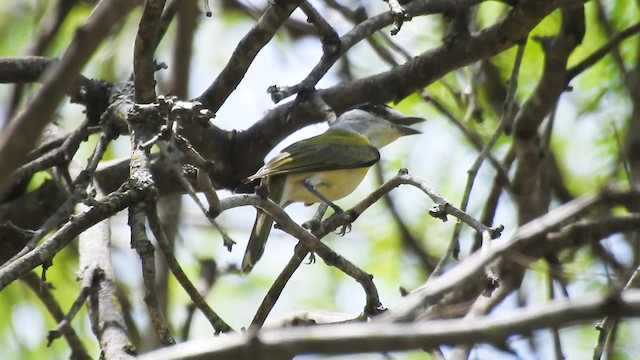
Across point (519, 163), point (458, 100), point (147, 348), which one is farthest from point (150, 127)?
point (458, 100)

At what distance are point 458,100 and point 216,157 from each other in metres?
1.80

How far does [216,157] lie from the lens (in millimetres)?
4879

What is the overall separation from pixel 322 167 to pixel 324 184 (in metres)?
0.13

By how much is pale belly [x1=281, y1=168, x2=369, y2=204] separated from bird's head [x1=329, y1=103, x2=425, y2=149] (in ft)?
1.14

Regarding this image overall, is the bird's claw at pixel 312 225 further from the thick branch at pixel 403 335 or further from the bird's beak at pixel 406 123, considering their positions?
the thick branch at pixel 403 335

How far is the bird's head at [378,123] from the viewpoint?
5.66 metres

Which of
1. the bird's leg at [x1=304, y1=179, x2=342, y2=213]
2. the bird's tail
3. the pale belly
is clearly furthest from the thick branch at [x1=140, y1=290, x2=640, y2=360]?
the pale belly

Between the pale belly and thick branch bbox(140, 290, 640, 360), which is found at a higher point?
the pale belly

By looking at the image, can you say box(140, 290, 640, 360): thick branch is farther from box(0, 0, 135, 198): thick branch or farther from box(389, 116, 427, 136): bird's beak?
box(389, 116, 427, 136): bird's beak

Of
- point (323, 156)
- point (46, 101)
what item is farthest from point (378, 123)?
point (46, 101)

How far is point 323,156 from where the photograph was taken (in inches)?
208

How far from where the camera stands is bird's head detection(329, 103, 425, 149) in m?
5.66

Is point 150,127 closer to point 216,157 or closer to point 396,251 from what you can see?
point 216,157

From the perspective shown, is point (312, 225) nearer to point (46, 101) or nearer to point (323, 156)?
point (323, 156)
